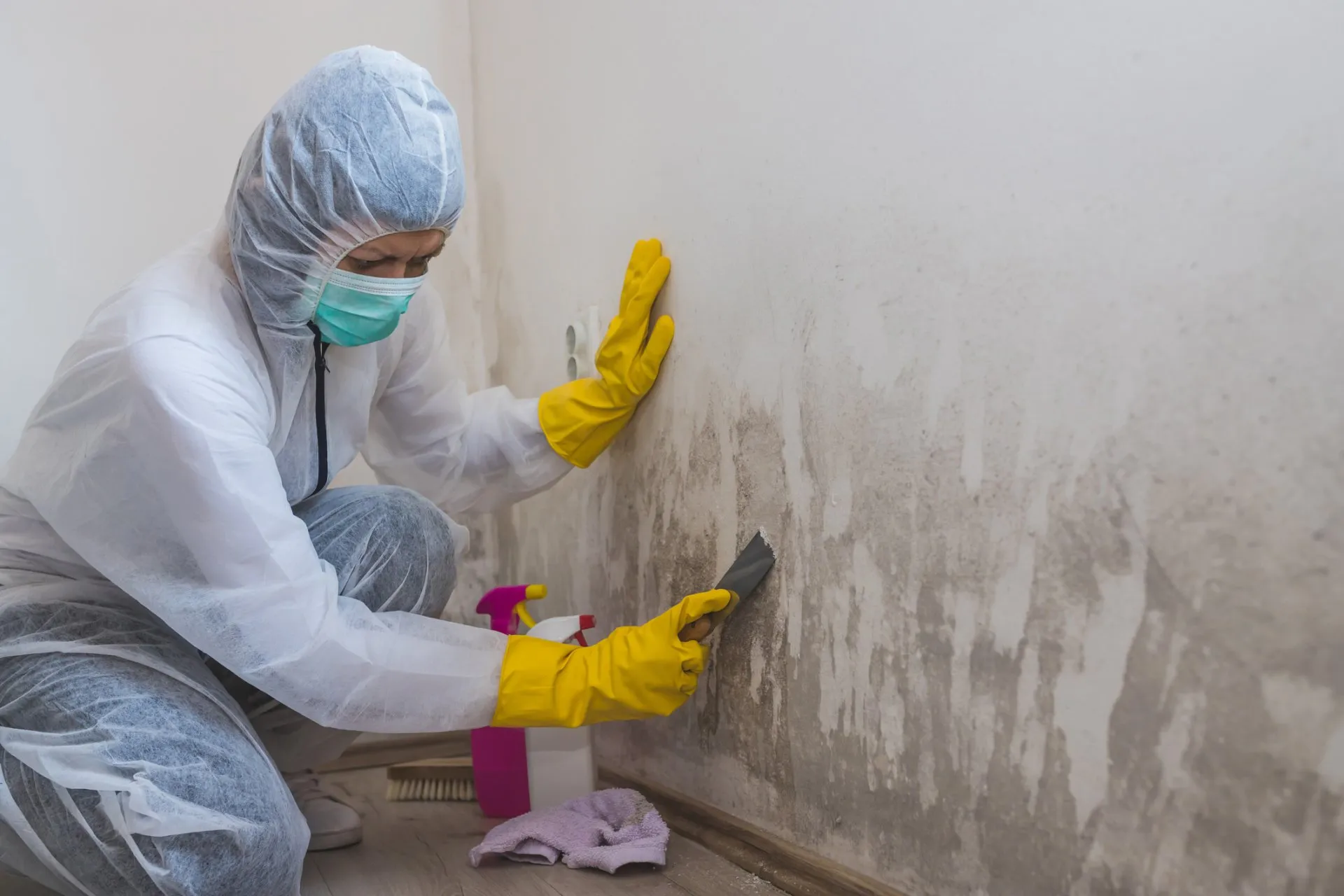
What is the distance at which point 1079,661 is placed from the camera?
0.81 meters

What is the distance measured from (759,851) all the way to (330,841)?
58 centimetres

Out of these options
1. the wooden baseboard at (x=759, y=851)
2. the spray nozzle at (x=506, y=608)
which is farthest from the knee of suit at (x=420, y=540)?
the wooden baseboard at (x=759, y=851)

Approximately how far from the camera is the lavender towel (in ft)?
3.82

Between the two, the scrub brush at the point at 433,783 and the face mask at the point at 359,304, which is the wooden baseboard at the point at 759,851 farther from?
the face mask at the point at 359,304

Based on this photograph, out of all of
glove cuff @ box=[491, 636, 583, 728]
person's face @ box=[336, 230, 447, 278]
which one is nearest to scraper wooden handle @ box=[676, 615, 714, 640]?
glove cuff @ box=[491, 636, 583, 728]

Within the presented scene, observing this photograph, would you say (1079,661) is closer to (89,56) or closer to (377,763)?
(377,763)

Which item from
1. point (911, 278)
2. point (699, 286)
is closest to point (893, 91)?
point (911, 278)

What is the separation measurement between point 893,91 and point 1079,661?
0.56 m

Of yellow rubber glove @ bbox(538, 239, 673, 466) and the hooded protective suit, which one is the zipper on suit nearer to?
the hooded protective suit

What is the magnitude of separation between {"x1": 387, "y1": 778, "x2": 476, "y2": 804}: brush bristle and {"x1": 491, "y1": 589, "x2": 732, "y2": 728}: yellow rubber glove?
1.46 feet

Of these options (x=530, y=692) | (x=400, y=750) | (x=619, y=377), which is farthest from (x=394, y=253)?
(x=400, y=750)

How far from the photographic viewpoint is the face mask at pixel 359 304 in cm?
108

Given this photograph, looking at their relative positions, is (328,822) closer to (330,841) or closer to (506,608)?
(330,841)

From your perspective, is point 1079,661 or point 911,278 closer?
point 1079,661
